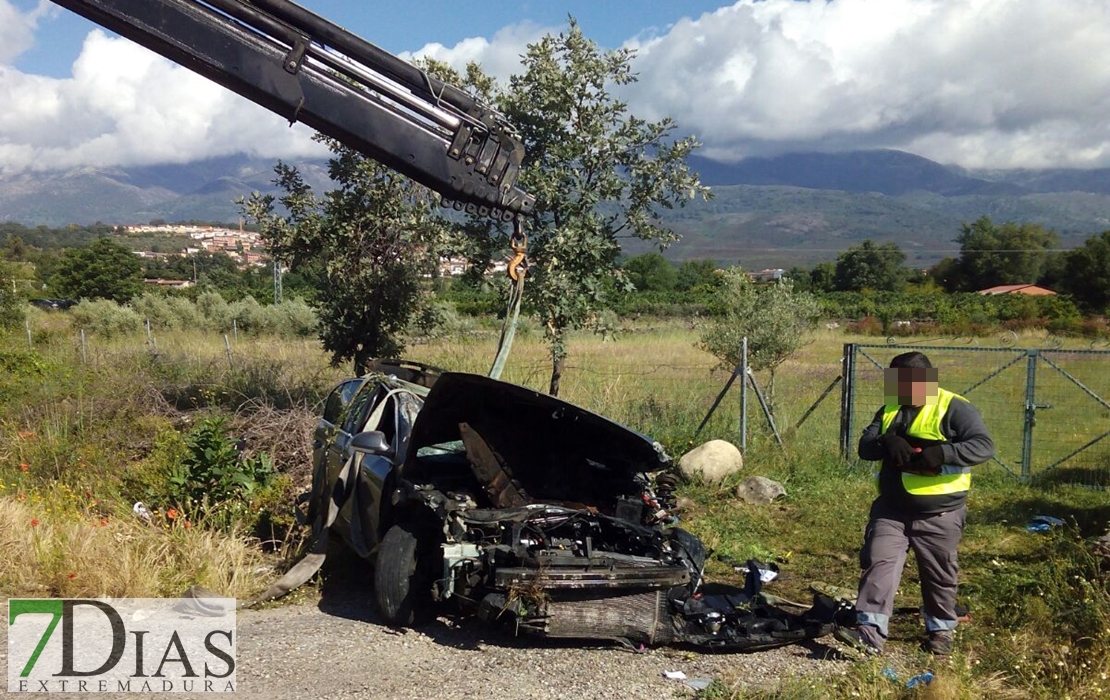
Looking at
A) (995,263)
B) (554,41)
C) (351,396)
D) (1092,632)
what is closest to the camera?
(1092,632)

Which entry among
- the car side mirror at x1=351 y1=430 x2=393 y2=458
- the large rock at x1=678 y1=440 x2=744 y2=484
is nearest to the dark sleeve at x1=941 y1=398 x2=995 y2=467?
the car side mirror at x1=351 y1=430 x2=393 y2=458

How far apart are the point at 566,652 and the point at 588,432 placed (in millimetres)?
1791

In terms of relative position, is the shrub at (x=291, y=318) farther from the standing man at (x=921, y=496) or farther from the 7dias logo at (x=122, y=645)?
the standing man at (x=921, y=496)

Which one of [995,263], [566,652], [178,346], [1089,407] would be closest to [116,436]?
[566,652]

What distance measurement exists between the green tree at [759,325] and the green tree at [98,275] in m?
31.1

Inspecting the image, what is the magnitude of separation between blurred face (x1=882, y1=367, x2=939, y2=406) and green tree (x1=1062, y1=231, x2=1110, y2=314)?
180ft

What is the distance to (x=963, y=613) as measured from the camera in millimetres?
6168

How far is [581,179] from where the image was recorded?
38.1ft

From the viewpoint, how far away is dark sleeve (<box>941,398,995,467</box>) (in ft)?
18.2

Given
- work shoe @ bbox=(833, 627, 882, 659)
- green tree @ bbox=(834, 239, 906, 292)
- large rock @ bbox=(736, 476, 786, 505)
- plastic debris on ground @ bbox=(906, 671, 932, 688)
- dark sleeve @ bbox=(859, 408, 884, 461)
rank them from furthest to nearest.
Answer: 1. green tree @ bbox=(834, 239, 906, 292)
2. large rock @ bbox=(736, 476, 786, 505)
3. dark sleeve @ bbox=(859, 408, 884, 461)
4. work shoe @ bbox=(833, 627, 882, 659)
5. plastic debris on ground @ bbox=(906, 671, 932, 688)

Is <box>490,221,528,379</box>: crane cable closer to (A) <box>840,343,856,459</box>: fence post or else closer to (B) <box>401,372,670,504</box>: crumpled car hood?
(B) <box>401,372,670,504</box>: crumpled car hood

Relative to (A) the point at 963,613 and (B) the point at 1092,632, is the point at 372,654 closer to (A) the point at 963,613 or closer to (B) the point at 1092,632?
(A) the point at 963,613

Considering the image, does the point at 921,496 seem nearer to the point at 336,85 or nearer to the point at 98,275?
the point at 336,85

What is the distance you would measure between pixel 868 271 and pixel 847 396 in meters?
61.8
